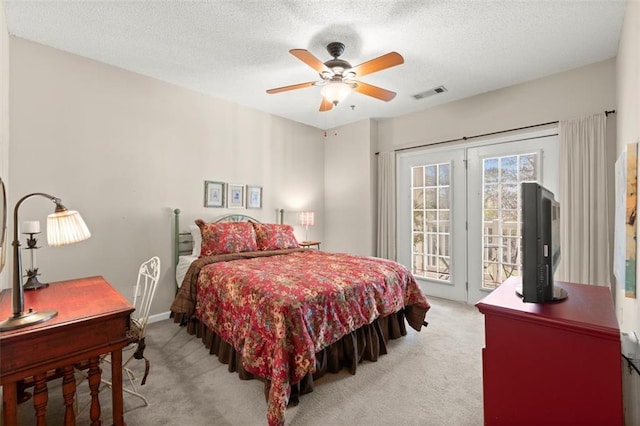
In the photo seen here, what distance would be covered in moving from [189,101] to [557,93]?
4306mm

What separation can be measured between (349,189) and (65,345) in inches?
167

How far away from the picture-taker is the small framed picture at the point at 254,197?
4344 millimetres

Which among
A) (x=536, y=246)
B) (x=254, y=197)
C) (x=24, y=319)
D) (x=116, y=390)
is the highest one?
(x=254, y=197)

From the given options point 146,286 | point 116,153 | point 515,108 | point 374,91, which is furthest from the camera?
point 515,108

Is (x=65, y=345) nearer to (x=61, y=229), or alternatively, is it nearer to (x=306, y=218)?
(x=61, y=229)

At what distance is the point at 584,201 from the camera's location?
3023 mm

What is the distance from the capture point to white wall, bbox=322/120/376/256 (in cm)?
488

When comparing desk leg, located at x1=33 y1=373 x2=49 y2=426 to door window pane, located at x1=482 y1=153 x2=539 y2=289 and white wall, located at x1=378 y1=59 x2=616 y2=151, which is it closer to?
door window pane, located at x1=482 y1=153 x2=539 y2=289

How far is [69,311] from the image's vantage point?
5.04 feet

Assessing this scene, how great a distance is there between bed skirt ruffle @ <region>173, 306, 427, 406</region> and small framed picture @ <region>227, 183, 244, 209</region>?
1.68 m

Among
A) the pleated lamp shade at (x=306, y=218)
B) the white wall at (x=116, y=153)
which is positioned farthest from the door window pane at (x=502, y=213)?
the white wall at (x=116, y=153)

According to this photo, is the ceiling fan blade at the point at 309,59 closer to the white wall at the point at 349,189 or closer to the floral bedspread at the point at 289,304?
the floral bedspread at the point at 289,304

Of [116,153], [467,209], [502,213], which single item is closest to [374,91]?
[467,209]

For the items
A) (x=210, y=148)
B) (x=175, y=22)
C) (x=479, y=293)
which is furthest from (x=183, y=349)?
(x=479, y=293)
